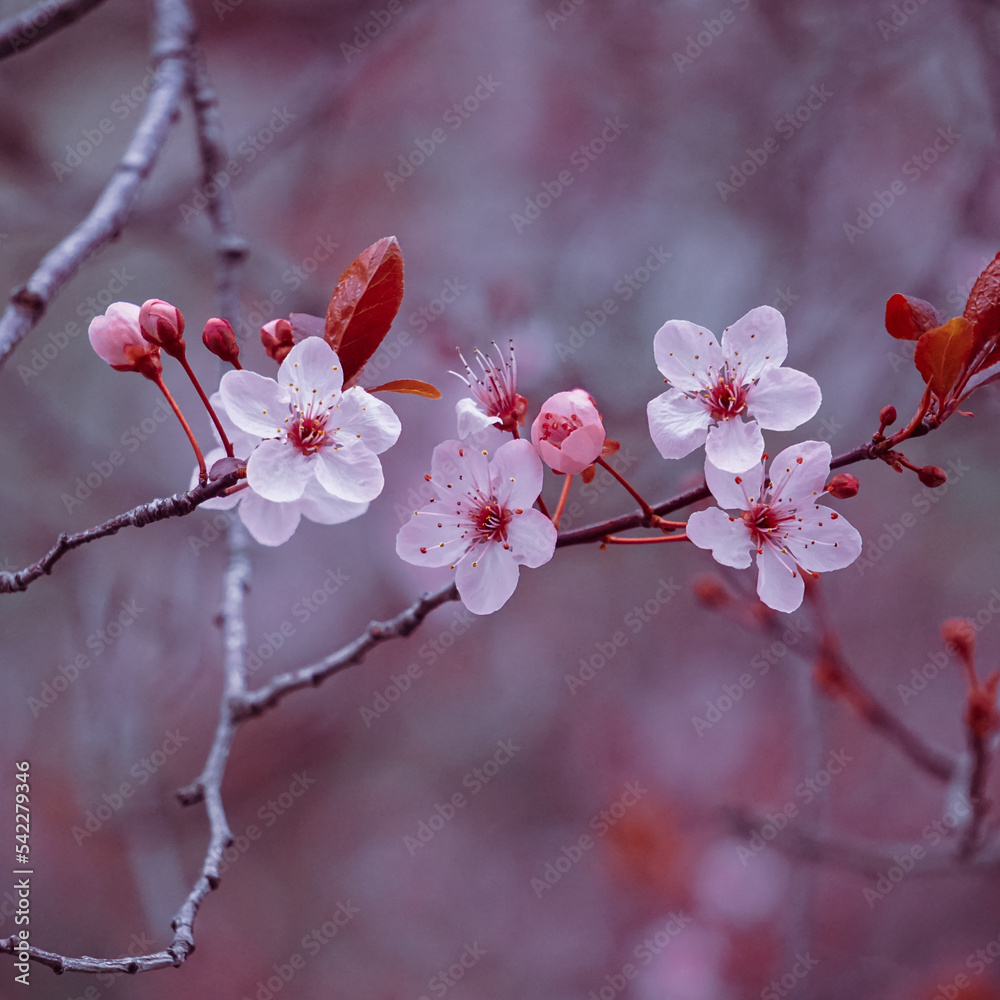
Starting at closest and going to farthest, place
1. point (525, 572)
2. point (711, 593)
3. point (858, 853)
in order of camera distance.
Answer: point (711, 593)
point (858, 853)
point (525, 572)

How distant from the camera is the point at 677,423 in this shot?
68 centimetres

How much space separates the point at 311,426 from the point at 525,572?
75.7 inches

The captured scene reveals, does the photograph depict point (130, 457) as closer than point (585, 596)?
Yes

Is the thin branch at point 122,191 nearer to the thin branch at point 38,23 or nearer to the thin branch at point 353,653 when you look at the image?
the thin branch at point 38,23

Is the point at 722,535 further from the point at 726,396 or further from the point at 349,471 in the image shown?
the point at 349,471

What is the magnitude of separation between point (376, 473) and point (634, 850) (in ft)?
7.19

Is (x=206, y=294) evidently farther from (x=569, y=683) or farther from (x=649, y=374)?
(x=569, y=683)

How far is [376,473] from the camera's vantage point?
66 cm

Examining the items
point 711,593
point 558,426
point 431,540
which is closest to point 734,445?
point 558,426

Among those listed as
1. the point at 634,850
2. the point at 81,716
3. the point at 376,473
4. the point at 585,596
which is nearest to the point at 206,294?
the point at 81,716

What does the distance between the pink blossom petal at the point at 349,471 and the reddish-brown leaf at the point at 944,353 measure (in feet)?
1.43

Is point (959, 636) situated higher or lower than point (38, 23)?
lower

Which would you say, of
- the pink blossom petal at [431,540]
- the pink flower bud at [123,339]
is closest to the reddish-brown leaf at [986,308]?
the pink blossom petal at [431,540]

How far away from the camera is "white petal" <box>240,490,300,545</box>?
2.46 feet
